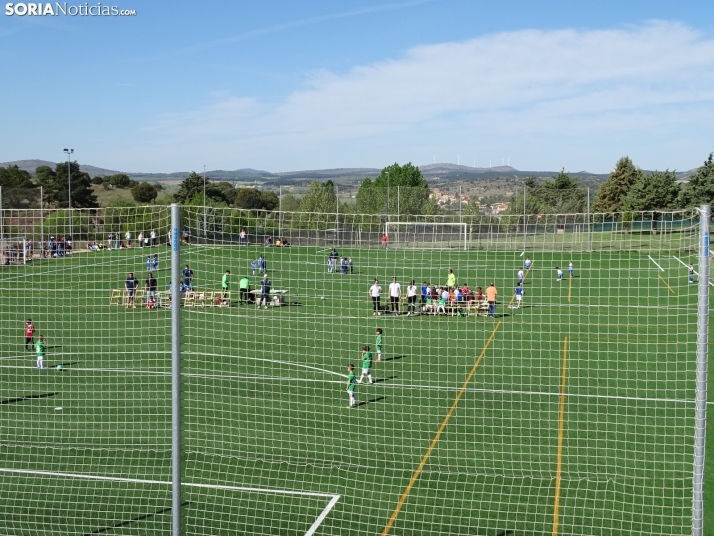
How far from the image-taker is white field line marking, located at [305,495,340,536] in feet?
34.2

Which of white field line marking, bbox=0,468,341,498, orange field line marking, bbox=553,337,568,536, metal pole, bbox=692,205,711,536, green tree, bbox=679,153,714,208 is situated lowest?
white field line marking, bbox=0,468,341,498

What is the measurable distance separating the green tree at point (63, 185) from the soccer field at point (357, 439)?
62.8 meters

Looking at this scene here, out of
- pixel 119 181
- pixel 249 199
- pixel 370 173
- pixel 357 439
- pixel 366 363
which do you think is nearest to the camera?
pixel 357 439

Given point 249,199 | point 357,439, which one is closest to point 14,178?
point 249,199

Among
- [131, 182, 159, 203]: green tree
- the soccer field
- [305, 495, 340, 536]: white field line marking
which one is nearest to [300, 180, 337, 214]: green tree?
the soccer field

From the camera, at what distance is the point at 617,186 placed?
268 ft

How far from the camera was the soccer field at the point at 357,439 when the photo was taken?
10859 millimetres

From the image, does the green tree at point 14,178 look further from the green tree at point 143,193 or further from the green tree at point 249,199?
the green tree at point 249,199

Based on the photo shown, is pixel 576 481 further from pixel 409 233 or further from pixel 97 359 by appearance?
pixel 97 359

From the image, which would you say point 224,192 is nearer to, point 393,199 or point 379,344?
point 393,199

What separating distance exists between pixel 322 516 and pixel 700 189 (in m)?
51.5

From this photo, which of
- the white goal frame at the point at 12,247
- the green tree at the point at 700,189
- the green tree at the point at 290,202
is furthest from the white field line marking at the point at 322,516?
the green tree at the point at 700,189

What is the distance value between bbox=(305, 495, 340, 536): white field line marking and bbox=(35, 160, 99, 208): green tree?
74714mm

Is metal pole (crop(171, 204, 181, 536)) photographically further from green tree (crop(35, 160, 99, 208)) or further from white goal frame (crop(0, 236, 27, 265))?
green tree (crop(35, 160, 99, 208))
